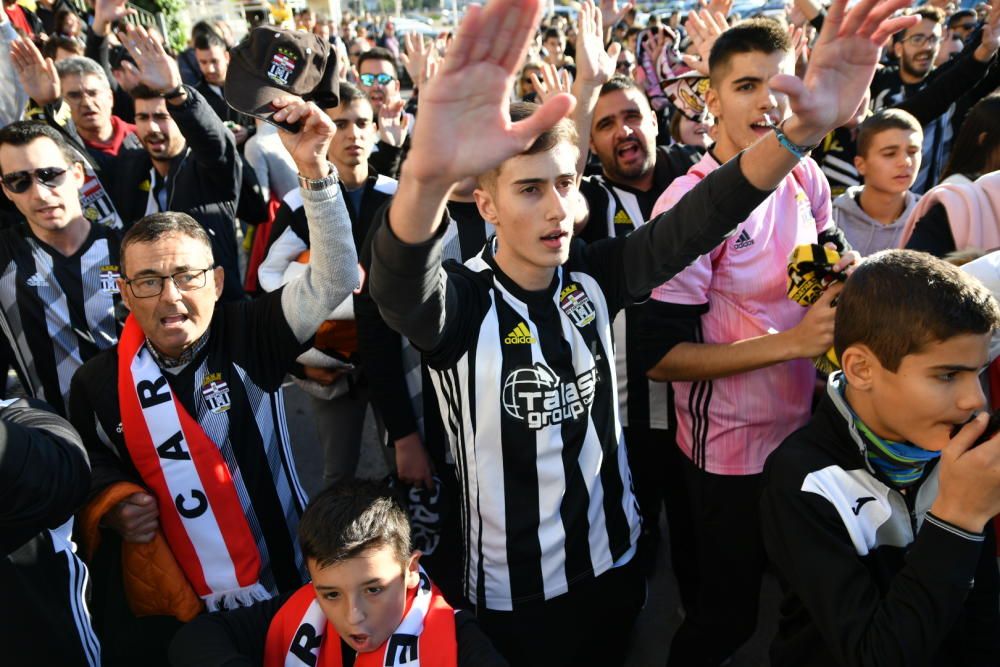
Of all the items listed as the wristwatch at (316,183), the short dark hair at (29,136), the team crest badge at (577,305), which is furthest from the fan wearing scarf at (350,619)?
the short dark hair at (29,136)

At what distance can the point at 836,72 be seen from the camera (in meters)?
1.70

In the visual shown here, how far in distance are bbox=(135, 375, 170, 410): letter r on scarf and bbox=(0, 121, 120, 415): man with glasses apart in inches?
43.4

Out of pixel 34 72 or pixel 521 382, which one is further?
pixel 34 72

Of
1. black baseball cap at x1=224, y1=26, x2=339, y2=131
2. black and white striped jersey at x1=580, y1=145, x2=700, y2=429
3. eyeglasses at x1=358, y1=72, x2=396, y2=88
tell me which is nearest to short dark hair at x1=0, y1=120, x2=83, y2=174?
black baseball cap at x1=224, y1=26, x2=339, y2=131

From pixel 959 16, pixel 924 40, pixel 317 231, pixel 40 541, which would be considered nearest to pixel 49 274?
pixel 317 231

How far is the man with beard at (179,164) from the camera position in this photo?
335 cm

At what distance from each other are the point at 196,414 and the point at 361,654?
2.77ft

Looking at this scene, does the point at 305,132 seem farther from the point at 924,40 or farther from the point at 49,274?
the point at 924,40

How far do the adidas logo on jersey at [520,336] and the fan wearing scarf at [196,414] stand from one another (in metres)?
0.59

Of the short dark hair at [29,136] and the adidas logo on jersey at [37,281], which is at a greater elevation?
the short dark hair at [29,136]

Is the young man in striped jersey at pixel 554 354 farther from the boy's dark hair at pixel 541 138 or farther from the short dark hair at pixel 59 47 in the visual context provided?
the short dark hair at pixel 59 47

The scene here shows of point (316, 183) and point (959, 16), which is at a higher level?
point (959, 16)

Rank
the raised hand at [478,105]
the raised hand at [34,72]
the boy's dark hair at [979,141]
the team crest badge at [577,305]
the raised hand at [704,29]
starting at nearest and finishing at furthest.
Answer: the raised hand at [478,105], the team crest badge at [577,305], the boy's dark hair at [979,141], the raised hand at [704,29], the raised hand at [34,72]

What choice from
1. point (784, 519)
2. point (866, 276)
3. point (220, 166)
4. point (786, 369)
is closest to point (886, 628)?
point (784, 519)
